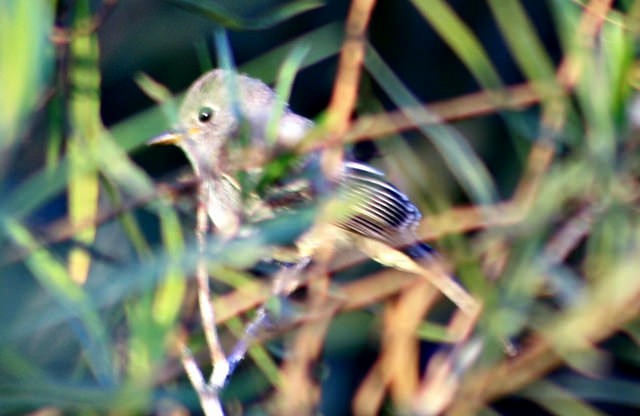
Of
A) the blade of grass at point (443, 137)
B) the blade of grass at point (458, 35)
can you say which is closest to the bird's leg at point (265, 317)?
the blade of grass at point (443, 137)

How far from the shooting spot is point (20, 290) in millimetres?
2885

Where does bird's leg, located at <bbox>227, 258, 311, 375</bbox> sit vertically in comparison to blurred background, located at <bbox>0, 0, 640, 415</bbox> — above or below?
below

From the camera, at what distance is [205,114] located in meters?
3.12

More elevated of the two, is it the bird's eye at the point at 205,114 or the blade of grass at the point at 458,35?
the blade of grass at the point at 458,35

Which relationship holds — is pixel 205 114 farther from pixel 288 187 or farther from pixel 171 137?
pixel 288 187

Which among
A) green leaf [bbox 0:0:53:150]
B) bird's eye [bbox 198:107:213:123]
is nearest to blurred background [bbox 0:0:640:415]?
green leaf [bbox 0:0:53:150]

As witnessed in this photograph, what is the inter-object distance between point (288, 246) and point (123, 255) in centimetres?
38

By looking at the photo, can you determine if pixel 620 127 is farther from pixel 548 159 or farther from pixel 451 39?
pixel 451 39

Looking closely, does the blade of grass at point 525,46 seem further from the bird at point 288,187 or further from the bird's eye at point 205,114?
the bird's eye at point 205,114

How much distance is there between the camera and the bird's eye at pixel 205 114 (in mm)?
3105

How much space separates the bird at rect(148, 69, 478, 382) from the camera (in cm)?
222

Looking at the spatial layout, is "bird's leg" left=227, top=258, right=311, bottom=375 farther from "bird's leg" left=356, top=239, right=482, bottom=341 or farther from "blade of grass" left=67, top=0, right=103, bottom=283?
"blade of grass" left=67, top=0, right=103, bottom=283

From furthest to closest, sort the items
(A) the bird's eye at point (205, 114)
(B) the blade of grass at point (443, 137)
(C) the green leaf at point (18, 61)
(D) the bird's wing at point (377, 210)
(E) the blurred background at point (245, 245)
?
(A) the bird's eye at point (205, 114) < (D) the bird's wing at point (377, 210) < (B) the blade of grass at point (443, 137) < (E) the blurred background at point (245, 245) < (C) the green leaf at point (18, 61)

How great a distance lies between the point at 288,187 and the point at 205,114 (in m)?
0.89
